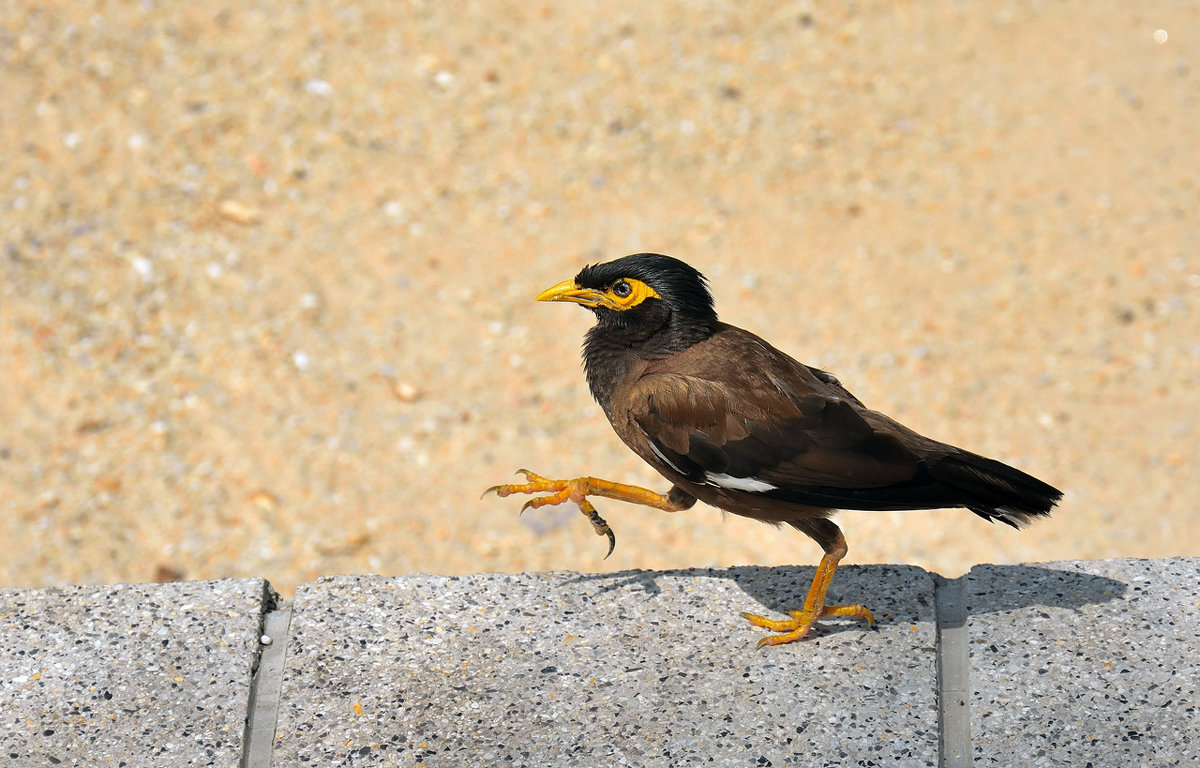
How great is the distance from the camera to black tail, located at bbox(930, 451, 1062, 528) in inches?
122

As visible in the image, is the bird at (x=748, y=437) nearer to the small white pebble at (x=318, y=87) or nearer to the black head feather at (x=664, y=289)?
the black head feather at (x=664, y=289)

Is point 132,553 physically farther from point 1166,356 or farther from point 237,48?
point 1166,356

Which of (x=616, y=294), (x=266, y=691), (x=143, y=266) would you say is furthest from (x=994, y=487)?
(x=143, y=266)

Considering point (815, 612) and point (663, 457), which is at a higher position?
point (663, 457)

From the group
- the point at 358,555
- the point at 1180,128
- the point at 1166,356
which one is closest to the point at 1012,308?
the point at 1166,356

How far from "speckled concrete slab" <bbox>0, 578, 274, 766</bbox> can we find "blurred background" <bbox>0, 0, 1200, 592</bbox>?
306cm

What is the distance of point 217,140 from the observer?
27.4 feet

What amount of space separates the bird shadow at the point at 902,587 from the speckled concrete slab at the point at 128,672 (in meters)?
0.88

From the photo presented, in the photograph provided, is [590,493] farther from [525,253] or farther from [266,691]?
[525,253]

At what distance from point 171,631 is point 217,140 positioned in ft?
19.4

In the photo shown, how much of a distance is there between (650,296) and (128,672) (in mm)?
1625

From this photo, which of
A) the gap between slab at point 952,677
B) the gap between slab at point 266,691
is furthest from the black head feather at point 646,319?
the gap between slab at point 266,691

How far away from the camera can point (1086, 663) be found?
2877 mm

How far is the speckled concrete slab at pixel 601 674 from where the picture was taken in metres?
2.74
